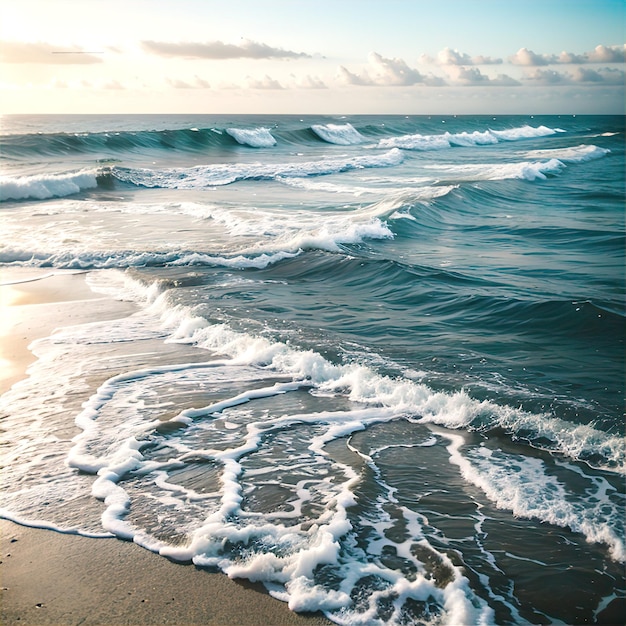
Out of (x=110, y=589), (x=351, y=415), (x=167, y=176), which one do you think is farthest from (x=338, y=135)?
(x=110, y=589)

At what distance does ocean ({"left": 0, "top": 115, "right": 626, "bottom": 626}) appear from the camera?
13.5ft

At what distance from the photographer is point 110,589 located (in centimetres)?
387

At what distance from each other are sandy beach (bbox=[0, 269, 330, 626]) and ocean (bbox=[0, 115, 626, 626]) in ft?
0.46

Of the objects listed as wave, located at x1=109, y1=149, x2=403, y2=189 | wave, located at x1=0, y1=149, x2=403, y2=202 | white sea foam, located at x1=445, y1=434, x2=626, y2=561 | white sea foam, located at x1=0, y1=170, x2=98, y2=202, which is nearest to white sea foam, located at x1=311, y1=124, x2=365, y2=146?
wave, located at x1=0, y1=149, x2=403, y2=202

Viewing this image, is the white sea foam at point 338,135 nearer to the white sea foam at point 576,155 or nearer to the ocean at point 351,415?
the white sea foam at point 576,155

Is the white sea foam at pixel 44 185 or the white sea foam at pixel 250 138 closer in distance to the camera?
the white sea foam at pixel 44 185

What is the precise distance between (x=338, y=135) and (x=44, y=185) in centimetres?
3709

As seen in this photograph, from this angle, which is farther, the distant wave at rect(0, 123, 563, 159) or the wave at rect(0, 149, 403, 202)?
the distant wave at rect(0, 123, 563, 159)

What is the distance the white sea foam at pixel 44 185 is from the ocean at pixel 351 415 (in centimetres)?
907

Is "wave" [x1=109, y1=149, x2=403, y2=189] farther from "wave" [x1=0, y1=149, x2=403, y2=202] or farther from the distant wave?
the distant wave

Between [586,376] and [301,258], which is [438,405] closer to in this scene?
[586,376]

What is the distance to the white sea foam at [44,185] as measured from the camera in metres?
24.4

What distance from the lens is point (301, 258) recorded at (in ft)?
44.9

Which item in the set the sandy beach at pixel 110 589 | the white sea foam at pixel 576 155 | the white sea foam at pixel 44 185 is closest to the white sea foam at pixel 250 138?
the white sea foam at pixel 576 155
